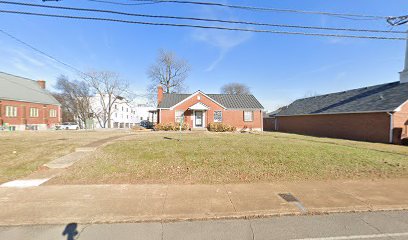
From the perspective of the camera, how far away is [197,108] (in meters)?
25.7

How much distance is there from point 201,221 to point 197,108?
71.1 ft

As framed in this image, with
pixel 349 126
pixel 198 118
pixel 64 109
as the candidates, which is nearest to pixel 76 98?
pixel 64 109

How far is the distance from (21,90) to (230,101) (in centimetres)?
3375

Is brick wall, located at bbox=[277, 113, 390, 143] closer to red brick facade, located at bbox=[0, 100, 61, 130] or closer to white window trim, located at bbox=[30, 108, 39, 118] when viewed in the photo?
red brick facade, located at bbox=[0, 100, 61, 130]

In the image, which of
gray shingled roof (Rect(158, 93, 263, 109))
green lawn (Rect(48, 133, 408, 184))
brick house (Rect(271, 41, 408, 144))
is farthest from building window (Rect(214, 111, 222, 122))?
green lawn (Rect(48, 133, 408, 184))

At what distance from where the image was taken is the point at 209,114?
27172mm

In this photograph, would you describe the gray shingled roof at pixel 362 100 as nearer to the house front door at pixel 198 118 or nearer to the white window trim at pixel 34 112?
the house front door at pixel 198 118

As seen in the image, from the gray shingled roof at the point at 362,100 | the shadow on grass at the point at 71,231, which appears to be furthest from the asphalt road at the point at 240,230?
the gray shingled roof at the point at 362,100

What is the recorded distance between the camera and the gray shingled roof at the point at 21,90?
A: 32.0 metres

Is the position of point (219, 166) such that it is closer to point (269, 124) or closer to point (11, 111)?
point (269, 124)

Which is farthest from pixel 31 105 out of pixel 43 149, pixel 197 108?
pixel 43 149

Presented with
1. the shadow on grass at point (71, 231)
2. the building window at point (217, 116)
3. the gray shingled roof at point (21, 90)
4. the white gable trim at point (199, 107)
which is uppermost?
the gray shingled roof at point (21, 90)

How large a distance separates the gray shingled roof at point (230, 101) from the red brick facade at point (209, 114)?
0.66 metres

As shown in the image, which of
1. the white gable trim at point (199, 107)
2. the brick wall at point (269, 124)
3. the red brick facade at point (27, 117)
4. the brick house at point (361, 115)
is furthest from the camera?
the brick wall at point (269, 124)
